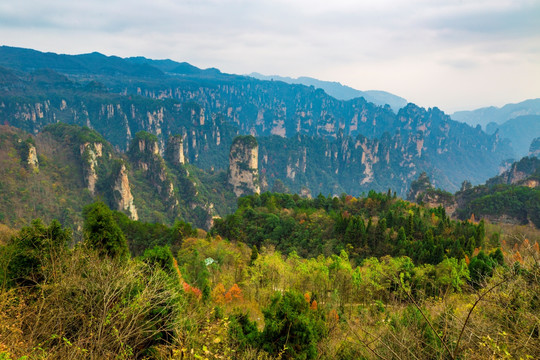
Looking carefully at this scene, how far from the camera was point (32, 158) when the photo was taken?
73.5 metres

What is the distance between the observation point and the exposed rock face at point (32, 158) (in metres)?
72.2

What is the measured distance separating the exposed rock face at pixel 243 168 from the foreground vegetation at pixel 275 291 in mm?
63621

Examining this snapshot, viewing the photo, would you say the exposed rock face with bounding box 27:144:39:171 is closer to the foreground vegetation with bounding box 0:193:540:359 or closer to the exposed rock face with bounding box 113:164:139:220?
the exposed rock face with bounding box 113:164:139:220

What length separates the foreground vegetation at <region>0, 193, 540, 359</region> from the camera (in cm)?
825

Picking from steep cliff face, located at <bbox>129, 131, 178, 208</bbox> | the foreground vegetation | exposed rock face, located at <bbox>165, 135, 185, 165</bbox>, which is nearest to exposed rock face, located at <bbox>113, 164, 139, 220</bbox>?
steep cliff face, located at <bbox>129, 131, 178, 208</bbox>

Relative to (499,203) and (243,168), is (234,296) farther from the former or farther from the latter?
(243,168)

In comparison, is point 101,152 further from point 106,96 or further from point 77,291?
point 106,96

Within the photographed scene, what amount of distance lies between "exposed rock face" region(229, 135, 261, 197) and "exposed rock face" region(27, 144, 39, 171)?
213ft

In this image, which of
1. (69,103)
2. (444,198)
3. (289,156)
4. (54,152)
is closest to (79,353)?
(444,198)

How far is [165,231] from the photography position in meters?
50.4

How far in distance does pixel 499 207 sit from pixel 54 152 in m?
114

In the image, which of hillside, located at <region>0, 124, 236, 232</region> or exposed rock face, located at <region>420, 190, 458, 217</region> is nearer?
hillside, located at <region>0, 124, 236, 232</region>

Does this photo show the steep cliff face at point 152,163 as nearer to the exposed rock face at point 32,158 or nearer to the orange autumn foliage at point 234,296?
the exposed rock face at point 32,158

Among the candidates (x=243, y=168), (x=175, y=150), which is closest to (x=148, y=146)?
(x=175, y=150)
